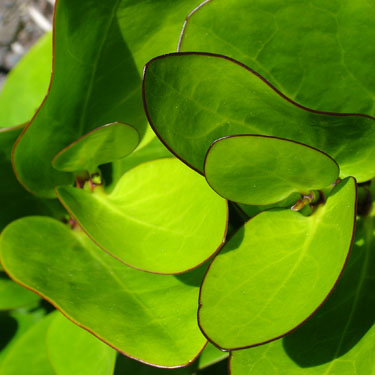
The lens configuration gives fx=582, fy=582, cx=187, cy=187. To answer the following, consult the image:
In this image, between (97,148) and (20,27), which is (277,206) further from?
(20,27)

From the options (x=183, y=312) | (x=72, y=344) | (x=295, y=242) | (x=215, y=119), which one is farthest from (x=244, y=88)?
(x=72, y=344)

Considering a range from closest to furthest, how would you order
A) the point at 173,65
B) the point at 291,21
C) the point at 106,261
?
the point at 173,65 < the point at 291,21 < the point at 106,261

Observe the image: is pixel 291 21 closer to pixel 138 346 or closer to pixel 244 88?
pixel 244 88

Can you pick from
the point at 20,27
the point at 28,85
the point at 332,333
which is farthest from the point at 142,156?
the point at 20,27

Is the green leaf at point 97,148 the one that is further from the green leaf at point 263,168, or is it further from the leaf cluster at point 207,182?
the green leaf at point 263,168

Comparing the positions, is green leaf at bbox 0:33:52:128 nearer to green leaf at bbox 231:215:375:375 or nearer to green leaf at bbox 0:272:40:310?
green leaf at bbox 0:272:40:310

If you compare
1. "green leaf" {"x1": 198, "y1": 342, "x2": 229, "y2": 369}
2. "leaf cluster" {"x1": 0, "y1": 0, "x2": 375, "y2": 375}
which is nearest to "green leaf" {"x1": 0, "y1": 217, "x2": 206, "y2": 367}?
"leaf cluster" {"x1": 0, "y1": 0, "x2": 375, "y2": 375}

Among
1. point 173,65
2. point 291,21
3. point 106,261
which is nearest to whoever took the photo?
point 173,65

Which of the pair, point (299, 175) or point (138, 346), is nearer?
point (299, 175)

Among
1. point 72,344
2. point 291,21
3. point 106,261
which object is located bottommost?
point 72,344
